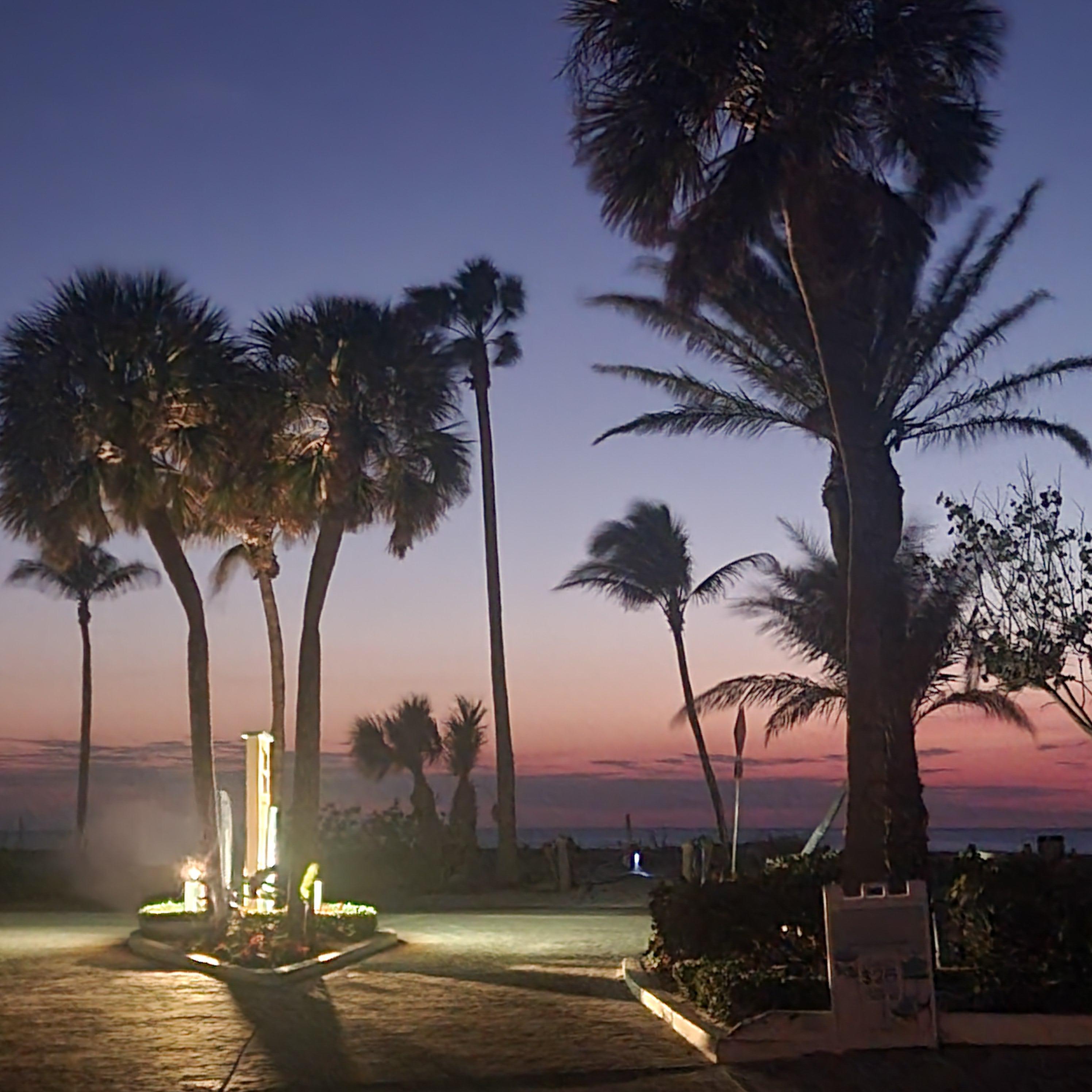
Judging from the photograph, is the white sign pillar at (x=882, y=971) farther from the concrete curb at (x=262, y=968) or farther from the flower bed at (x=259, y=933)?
the flower bed at (x=259, y=933)

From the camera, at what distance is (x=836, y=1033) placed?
11.0 meters

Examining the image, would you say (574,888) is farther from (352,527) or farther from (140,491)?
(140,491)

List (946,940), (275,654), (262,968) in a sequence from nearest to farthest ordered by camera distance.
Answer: (946,940) < (262,968) < (275,654)

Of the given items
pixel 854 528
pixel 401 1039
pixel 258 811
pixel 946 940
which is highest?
pixel 854 528

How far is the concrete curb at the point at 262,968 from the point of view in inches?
618

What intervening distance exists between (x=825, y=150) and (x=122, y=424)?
11.4 meters

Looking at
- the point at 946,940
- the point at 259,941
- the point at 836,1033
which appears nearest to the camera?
the point at 836,1033

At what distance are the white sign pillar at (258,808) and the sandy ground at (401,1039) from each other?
3.23 metres

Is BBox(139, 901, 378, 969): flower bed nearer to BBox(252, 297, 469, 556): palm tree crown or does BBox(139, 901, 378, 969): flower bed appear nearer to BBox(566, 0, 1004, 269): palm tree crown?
BBox(252, 297, 469, 556): palm tree crown

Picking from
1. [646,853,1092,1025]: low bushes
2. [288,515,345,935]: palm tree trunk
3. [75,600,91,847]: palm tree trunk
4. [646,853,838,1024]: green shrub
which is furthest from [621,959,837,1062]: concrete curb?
[75,600,91,847]: palm tree trunk

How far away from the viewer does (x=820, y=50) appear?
15.0 metres

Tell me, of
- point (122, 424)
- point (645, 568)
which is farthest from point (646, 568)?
point (122, 424)

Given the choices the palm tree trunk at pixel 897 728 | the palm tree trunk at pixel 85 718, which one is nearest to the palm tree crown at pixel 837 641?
the palm tree trunk at pixel 897 728

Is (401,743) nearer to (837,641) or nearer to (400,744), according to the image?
(400,744)
